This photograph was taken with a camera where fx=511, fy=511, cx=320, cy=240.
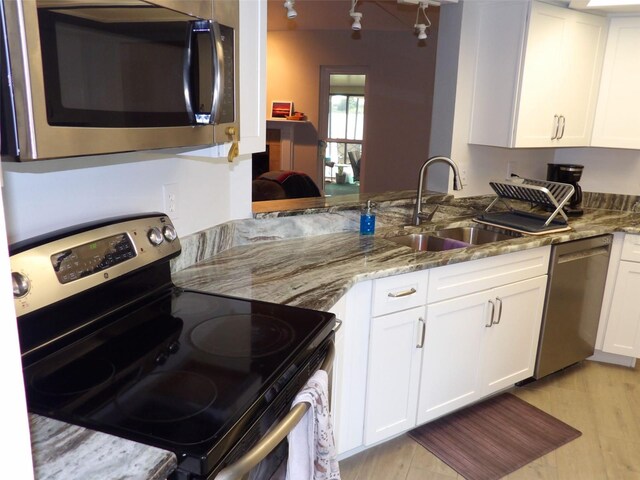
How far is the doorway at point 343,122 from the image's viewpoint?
20.2ft

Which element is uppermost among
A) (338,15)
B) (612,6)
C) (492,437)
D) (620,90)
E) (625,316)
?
(338,15)

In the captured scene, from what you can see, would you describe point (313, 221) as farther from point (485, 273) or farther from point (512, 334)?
point (512, 334)

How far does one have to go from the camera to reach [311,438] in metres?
1.23

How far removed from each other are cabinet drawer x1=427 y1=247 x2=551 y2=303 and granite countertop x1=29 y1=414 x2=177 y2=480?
151cm

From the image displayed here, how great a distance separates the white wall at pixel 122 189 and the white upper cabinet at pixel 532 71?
1481mm

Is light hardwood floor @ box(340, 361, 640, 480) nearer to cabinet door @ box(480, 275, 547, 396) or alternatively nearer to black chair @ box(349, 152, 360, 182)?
cabinet door @ box(480, 275, 547, 396)

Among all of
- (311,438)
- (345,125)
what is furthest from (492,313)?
(345,125)

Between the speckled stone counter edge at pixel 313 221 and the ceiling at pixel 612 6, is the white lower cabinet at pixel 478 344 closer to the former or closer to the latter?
the speckled stone counter edge at pixel 313 221

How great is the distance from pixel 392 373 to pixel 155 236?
115 centimetres

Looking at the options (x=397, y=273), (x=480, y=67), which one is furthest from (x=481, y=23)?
(x=397, y=273)

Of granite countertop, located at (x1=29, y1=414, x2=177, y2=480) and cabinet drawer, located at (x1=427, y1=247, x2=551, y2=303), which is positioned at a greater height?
granite countertop, located at (x1=29, y1=414, x2=177, y2=480)

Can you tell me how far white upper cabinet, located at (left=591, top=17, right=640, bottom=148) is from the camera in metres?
2.96

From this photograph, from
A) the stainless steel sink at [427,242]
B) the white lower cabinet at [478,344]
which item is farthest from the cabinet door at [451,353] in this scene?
the stainless steel sink at [427,242]

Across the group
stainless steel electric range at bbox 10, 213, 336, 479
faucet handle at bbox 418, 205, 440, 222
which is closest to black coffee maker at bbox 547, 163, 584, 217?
faucet handle at bbox 418, 205, 440, 222
